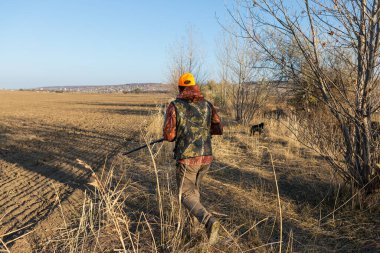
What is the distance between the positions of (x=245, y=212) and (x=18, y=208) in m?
3.33

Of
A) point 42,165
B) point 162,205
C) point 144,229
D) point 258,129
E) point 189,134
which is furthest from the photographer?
point 258,129

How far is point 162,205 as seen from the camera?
213 inches

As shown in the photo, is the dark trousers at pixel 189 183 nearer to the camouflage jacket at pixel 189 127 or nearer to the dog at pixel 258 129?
the camouflage jacket at pixel 189 127

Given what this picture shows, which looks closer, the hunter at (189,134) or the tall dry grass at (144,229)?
the tall dry grass at (144,229)

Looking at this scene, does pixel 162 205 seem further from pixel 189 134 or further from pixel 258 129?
pixel 258 129

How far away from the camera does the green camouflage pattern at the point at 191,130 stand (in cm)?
430

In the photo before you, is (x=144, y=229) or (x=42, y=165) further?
(x=42, y=165)

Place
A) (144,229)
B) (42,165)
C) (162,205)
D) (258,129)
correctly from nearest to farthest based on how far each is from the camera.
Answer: (144,229)
(162,205)
(42,165)
(258,129)

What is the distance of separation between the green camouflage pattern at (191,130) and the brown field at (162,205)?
0.45 metres

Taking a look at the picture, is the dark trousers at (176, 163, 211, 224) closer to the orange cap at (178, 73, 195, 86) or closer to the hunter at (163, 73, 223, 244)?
the hunter at (163, 73, 223, 244)

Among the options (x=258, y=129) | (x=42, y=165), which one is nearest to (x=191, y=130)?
(x=42, y=165)

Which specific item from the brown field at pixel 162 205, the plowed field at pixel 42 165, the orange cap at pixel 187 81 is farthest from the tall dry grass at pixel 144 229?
the orange cap at pixel 187 81

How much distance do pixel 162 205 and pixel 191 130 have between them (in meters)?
1.60

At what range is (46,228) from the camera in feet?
15.5
